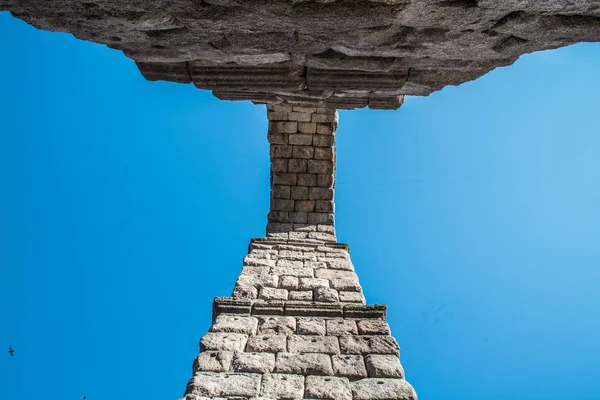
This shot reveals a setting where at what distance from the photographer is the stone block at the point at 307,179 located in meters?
7.09

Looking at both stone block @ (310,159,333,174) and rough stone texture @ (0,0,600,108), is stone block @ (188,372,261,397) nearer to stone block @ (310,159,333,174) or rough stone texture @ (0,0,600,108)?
rough stone texture @ (0,0,600,108)

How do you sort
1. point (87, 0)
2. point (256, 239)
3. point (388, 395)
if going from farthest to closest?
1. point (256, 239)
2. point (388, 395)
3. point (87, 0)

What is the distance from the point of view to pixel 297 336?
142 inches

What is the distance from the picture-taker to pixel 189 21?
211 cm

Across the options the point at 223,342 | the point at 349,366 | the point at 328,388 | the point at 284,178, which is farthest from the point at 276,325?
the point at 284,178

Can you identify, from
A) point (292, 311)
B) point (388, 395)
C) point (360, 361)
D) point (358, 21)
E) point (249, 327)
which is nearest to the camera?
point (358, 21)

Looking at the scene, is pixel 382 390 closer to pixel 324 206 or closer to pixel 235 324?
pixel 235 324

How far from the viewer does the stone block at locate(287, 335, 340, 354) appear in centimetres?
340

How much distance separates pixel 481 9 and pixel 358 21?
1.74 feet

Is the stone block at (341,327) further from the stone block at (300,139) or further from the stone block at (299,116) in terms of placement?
the stone block at (299,116)

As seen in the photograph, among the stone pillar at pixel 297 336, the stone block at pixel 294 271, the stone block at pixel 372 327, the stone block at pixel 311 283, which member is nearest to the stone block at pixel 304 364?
the stone pillar at pixel 297 336

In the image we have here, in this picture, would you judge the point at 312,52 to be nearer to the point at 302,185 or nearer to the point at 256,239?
the point at 256,239

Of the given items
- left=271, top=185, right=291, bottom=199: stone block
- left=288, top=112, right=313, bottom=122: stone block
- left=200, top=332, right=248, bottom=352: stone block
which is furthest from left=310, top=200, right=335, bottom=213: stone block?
left=200, top=332, right=248, bottom=352: stone block

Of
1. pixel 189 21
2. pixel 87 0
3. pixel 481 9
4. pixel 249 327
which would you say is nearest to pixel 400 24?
pixel 481 9
